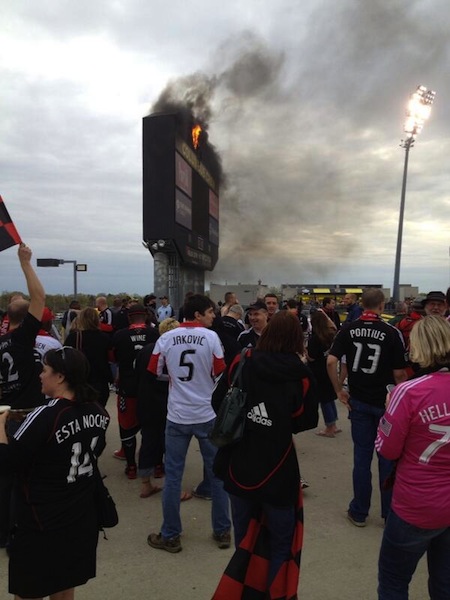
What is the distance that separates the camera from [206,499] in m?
4.16

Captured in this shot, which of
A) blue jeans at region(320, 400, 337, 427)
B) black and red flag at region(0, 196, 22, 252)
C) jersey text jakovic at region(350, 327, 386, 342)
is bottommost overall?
blue jeans at region(320, 400, 337, 427)

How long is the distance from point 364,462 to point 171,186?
1600 centimetres

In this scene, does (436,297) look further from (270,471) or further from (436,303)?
(270,471)

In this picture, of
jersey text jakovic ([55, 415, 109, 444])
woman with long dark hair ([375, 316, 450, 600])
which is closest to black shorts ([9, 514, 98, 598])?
jersey text jakovic ([55, 415, 109, 444])

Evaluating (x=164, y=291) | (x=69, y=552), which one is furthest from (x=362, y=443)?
(x=164, y=291)

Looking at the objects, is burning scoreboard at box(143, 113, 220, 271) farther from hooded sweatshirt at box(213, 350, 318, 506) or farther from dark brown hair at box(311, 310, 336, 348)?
hooded sweatshirt at box(213, 350, 318, 506)

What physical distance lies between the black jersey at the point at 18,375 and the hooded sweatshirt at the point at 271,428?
5.30ft

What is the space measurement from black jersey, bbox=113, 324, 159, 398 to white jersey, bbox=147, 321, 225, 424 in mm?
1370

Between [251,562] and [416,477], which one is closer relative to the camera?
Result: [416,477]

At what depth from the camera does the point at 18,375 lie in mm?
3203

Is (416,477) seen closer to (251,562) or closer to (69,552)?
(251,562)

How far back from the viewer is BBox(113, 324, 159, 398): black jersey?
484 centimetres

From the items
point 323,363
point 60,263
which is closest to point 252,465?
point 323,363

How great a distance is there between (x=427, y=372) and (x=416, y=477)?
50 cm
